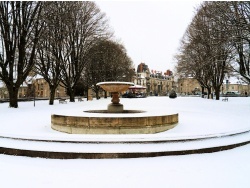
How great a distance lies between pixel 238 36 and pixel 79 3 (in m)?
21.6

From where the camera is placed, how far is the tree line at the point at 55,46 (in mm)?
22547

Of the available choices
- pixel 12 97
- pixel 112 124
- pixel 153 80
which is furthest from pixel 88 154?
pixel 153 80

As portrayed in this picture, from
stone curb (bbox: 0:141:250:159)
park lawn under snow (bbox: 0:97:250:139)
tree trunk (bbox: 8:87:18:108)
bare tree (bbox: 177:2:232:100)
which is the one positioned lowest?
stone curb (bbox: 0:141:250:159)

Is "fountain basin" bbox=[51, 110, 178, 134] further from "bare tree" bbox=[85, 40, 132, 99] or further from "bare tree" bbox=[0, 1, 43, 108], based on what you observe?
"bare tree" bbox=[85, 40, 132, 99]

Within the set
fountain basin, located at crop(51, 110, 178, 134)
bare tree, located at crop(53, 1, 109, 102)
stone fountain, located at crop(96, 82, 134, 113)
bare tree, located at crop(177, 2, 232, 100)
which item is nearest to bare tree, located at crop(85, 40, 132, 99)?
bare tree, located at crop(53, 1, 109, 102)

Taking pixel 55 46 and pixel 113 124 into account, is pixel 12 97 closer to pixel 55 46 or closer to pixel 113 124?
pixel 55 46

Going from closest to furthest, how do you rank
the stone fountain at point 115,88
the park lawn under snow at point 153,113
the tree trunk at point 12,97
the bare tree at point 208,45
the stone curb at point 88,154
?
1. the stone curb at point 88,154
2. the park lawn under snow at point 153,113
3. the stone fountain at point 115,88
4. the bare tree at point 208,45
5. the tree trunk at point 12,97

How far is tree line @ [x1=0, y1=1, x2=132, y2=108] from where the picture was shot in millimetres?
22547

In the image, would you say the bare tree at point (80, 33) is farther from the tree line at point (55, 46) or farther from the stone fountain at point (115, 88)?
the stone fountain at point (115, 88)

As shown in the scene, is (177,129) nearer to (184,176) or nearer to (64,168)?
(184,176)

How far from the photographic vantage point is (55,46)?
3066 centimetres

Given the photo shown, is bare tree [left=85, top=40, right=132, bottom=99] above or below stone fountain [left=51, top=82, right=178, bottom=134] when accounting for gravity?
above

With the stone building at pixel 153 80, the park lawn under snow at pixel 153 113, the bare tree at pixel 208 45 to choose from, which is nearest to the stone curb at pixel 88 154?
the park lawn under snow at pixel 153 113

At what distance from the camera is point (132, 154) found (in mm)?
6918
